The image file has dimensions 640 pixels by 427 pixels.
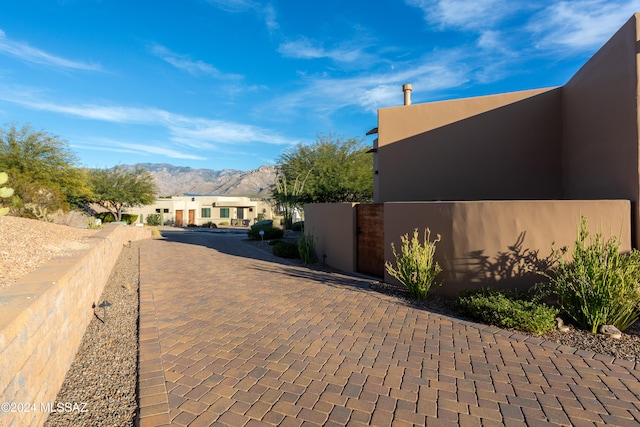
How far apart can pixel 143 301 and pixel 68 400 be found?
10.1 feet

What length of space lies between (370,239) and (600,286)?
4.59m

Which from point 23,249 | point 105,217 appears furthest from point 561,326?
point 105,217

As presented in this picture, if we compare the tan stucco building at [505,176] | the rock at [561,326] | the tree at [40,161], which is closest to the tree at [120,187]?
the tree at [40,161]

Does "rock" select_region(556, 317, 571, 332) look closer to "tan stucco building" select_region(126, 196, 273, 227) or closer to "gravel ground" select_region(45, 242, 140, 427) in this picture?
"gravel ground" select_region(45, 242, 140, 427)

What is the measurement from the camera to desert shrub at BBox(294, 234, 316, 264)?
10656mm

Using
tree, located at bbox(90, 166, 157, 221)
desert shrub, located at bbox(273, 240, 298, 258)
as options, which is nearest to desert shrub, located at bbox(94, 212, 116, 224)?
tree, located at bbox(90, 166, 157, 221)

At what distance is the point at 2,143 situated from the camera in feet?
60.8

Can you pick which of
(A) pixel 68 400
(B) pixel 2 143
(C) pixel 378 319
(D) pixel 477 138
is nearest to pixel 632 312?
(C) pixel 378 319

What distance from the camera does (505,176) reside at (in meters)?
9.29

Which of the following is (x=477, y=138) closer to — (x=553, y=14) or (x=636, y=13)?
(x=553, y=14)

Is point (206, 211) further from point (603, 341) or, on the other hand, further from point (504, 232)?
point (603, 341)

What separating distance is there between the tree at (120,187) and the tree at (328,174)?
1925 centimetres

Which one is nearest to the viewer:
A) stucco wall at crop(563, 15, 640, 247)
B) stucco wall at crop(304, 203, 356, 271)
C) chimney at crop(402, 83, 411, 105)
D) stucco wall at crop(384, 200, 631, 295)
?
stucco wall at crop(384, 200, 631, 295)

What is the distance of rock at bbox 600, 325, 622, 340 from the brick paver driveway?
0.72m
